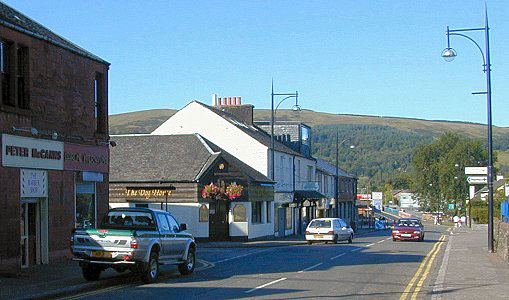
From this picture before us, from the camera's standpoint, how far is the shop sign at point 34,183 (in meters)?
→ 20.9

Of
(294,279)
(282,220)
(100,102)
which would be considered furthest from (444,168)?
(294,279)

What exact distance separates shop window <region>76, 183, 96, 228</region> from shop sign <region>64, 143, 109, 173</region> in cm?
65

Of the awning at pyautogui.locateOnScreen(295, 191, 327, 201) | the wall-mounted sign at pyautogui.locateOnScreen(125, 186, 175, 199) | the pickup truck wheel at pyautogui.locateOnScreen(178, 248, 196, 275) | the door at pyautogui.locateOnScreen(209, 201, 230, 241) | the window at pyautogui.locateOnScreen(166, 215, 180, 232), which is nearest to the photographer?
the window at pyautogui.locateOnScreen(166, 215, 180, 232)

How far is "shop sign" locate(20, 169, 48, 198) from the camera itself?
2091cm

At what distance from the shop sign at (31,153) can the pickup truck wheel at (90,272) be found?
12.7ft

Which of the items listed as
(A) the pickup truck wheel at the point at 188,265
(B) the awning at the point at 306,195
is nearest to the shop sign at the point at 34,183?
(A) the pickup truck wheel at the point at 188,265

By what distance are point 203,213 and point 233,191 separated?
221 cm

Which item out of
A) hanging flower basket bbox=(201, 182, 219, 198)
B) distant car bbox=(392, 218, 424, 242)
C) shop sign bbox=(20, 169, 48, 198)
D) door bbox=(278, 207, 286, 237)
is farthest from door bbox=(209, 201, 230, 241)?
shop sign bbox=(20, 169, 48, 198)

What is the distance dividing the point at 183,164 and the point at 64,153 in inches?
853

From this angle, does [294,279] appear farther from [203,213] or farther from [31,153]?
[203,213]

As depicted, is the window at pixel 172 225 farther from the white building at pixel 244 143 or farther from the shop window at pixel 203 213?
the white building at pixel 244 143

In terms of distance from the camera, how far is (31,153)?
21.3 metres

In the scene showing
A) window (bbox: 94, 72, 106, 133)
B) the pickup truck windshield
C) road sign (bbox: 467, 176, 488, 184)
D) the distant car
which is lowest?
the distant car

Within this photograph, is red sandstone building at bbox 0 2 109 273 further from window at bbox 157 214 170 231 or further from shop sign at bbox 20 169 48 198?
window at bbox 157 214 170 231
